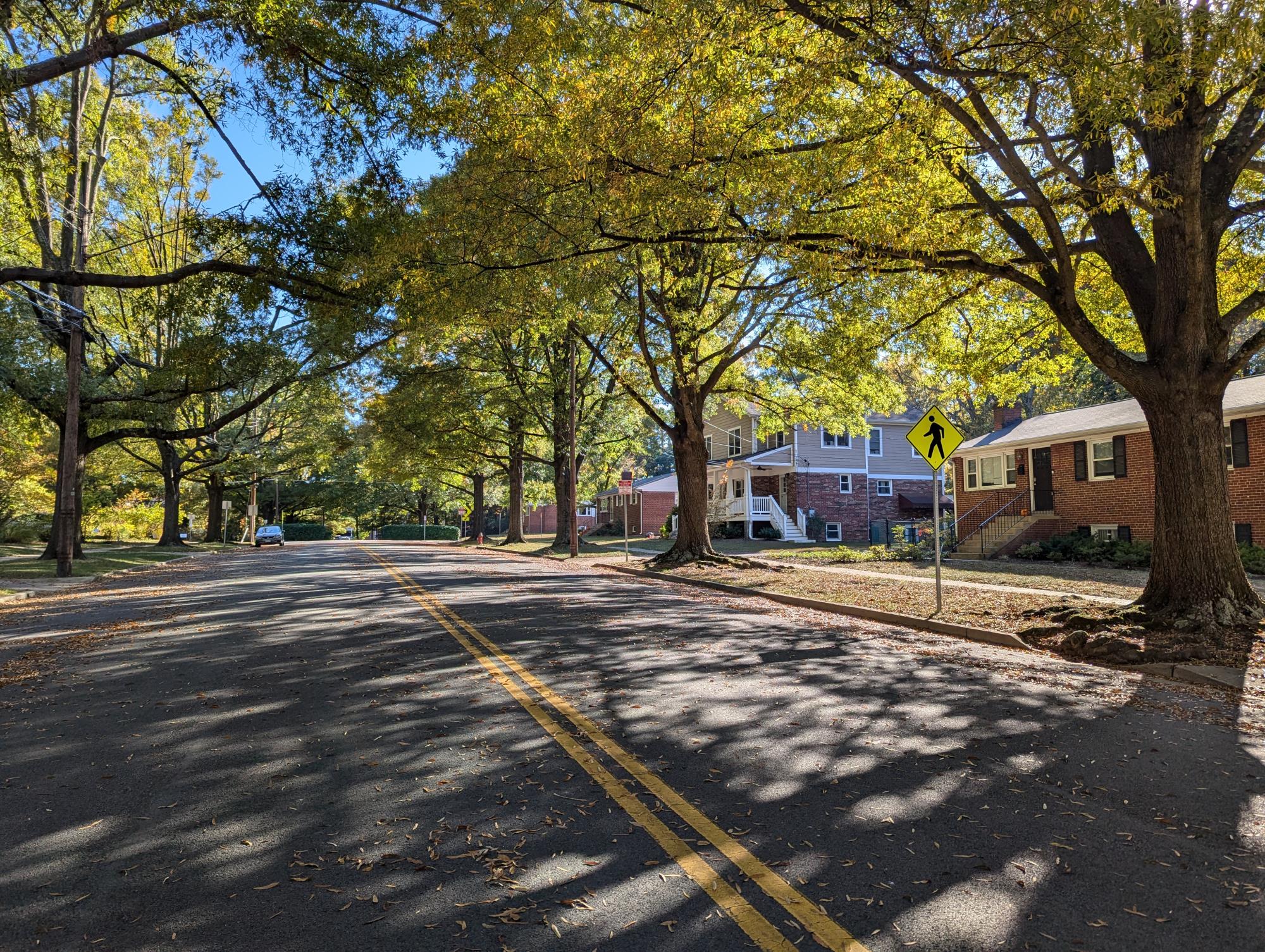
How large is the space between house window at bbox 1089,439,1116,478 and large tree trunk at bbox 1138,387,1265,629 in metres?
15.4

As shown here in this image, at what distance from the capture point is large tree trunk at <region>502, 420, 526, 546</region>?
1476 inches

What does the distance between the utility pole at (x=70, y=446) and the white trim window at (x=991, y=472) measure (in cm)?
2867

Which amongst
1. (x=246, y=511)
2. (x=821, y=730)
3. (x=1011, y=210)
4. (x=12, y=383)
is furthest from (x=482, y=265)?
(x=246, y=511)

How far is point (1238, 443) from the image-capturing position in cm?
2047

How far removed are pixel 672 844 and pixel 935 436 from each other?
10.5 m

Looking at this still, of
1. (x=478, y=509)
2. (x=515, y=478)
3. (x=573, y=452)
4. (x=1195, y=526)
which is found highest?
(x=573, y=452)

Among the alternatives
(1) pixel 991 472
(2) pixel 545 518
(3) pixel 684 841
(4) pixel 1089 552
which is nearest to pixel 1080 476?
(4) pixel 1089 552

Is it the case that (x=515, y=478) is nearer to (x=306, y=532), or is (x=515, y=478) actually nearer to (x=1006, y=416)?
→ (x=1006, y=416)

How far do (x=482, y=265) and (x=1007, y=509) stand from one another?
70.9 feet

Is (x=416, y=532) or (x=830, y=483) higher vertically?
(x=830, y=483)

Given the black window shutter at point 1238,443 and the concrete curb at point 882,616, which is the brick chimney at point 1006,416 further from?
the concrete curb at point 882,616

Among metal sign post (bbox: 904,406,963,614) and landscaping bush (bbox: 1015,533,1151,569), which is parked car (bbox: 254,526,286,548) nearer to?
landscaping bush (bbox: 1015,533,1151,569)

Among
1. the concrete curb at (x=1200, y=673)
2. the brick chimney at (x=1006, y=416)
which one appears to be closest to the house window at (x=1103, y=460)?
the brick chimney at (x=1006, y=416)

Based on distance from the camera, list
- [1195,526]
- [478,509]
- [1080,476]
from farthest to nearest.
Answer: [478,509], [1080,476], [1195,526]
